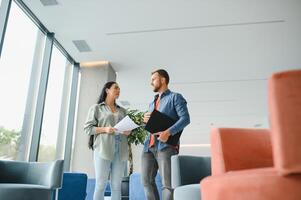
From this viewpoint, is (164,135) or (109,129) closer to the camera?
(164,135)

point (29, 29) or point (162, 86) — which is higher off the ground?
point (29, 29)

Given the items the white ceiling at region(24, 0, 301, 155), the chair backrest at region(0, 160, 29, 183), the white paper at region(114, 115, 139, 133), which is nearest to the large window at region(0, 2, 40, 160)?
the white ceiling at region(24, 0, 301, 155)

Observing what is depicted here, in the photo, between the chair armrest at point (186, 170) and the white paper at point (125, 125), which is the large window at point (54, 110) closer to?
the white paper at point (125, 125)

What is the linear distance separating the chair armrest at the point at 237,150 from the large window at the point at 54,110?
3486mm

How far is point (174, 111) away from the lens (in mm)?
2324

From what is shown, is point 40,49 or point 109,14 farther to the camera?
point 40,49

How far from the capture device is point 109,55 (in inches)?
196

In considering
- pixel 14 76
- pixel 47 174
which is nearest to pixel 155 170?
pixel 47 174

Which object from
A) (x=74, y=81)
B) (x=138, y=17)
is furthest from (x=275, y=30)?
(x=74, y=81)

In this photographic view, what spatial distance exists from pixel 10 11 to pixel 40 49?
0.82 m

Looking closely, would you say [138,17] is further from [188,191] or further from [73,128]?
[188,191]

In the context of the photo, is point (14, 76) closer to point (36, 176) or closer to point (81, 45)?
point (81, 45)

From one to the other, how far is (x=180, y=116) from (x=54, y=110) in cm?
305

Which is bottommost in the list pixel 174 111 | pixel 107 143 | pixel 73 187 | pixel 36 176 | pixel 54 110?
pixel 73 187
